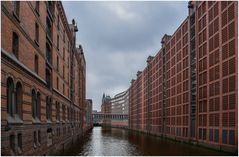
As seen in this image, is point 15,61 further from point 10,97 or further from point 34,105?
point 34,105

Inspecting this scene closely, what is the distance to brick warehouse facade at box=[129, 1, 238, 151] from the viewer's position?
3688 centimetres

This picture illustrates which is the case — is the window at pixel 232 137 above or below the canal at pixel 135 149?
above

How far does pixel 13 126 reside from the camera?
17.2m

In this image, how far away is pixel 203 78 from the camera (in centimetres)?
4672

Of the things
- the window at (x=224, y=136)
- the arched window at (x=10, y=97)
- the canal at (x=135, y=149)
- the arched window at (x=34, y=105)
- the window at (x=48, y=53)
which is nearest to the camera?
the arched window at (x=10, y=97)

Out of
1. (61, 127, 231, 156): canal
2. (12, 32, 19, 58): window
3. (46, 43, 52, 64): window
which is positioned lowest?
(61, 127, 231, 156): canal

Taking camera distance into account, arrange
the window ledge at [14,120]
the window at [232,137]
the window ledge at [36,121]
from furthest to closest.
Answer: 1. the window at [232,137]
2. the window ledge at [36,121]
3. the window ledge at [14,120]

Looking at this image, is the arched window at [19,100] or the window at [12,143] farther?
the arched window at [19,100]

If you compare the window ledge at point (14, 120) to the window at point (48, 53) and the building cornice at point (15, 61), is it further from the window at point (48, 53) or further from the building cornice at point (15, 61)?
the window at point (48, 53)

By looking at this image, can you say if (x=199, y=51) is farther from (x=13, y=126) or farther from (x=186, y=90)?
(x=13, y=126)

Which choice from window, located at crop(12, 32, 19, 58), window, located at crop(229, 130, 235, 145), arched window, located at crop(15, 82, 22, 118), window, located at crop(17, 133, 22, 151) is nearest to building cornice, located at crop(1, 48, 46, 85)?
window, located at crop(12, 32, 19, 58)

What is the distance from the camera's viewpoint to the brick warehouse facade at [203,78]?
121ft

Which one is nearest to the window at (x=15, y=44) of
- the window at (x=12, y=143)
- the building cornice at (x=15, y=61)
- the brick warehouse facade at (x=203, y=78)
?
the building cornice at (x=15, y=61)

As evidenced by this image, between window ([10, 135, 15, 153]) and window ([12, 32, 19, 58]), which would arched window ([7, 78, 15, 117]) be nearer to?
window ([10, 135, 15, 153])
